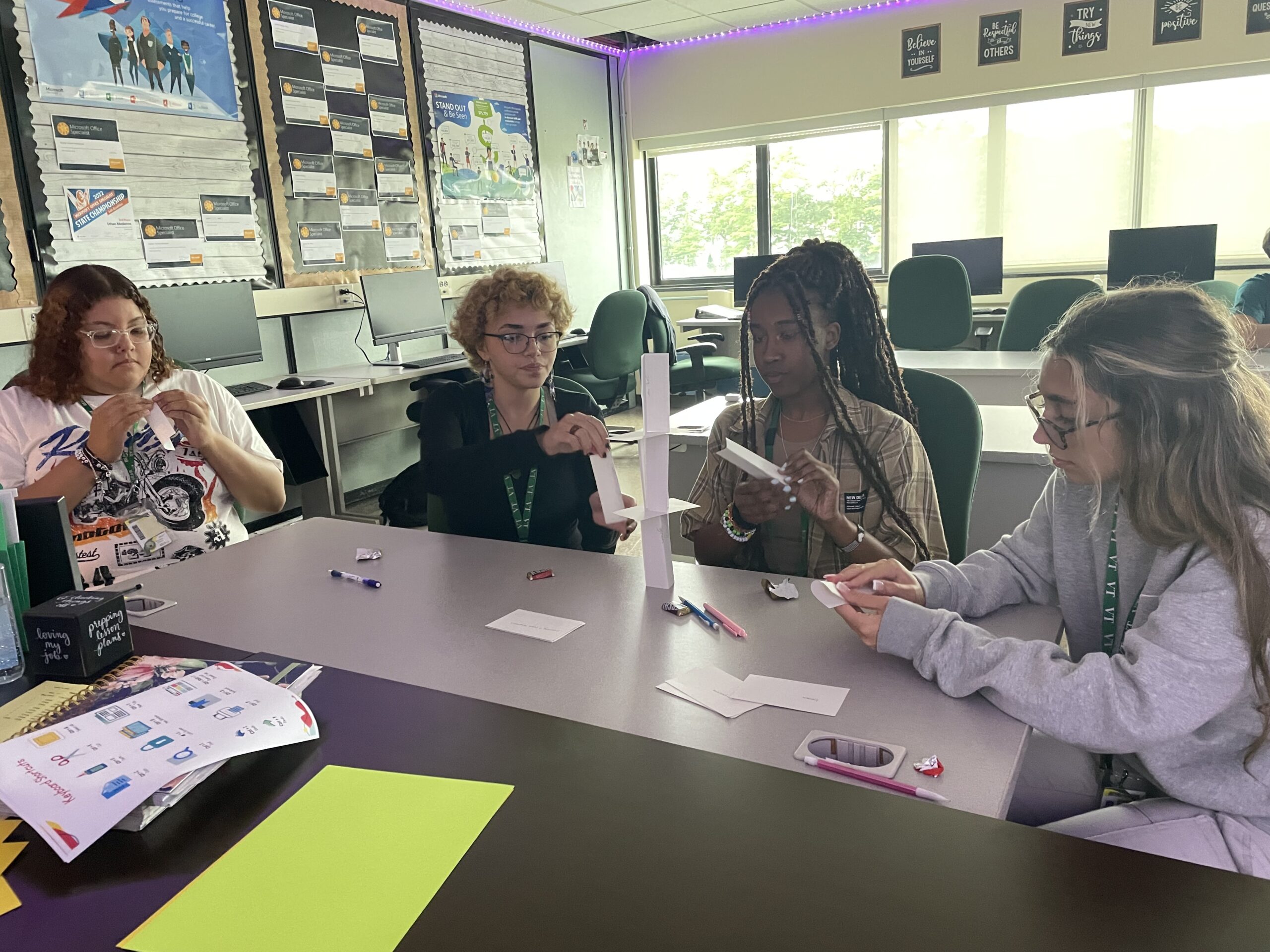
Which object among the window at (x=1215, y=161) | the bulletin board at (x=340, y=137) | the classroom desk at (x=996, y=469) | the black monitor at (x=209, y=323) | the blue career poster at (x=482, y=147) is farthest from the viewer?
the blue career poster at (x=482, y=147)

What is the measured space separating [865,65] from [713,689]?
623 cm

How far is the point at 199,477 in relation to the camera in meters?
2.00

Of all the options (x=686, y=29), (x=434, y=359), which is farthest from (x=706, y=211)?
(x=434, y=359)

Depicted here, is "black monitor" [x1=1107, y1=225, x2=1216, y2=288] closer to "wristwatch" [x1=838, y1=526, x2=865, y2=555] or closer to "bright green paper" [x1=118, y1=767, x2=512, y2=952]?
"wristwatch" [x1=838, y1=526, x2=865, y2=555]

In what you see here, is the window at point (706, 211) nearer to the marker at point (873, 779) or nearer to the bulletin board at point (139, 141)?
the bulletin board at point (139, 141)

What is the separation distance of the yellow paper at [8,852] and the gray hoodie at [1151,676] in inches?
37.1

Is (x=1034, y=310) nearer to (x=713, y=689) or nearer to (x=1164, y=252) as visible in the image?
(x=1164, y=252)

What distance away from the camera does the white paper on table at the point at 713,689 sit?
1.06 metres

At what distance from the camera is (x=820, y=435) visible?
182 centimetres

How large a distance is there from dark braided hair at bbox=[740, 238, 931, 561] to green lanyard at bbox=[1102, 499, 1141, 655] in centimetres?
65

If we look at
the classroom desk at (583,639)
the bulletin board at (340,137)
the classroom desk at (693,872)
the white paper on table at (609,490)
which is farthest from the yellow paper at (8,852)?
the bulletin board at (340,137)

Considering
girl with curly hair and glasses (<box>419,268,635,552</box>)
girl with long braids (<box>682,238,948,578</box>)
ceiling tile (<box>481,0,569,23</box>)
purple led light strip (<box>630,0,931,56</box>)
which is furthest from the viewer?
purple led light strip (<box>630,0,931,56</box>)

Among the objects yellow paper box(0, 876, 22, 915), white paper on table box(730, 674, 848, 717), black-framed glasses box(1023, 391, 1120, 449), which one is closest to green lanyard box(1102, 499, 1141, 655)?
black-framed glasses box(1023, 391, 1120, 449)

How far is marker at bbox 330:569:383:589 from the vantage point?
5.15ft
